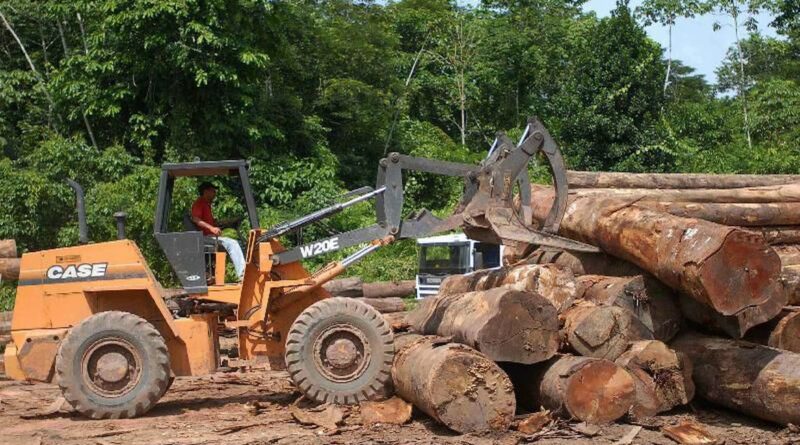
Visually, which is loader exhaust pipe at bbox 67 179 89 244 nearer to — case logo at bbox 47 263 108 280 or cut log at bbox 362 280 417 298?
case logo at bbox 47 263 108 280

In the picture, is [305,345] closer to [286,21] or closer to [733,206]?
[733,206]

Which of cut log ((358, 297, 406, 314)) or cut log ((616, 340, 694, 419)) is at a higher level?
cut log ((616, 340, 694, 419))

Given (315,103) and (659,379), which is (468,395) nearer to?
(659,379)

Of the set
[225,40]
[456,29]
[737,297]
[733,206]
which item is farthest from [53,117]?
[737,297]

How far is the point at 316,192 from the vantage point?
26234mm

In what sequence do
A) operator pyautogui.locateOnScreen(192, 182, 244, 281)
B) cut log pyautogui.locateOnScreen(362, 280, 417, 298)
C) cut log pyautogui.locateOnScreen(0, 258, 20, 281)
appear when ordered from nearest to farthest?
1. operator pyautogui.locateOnScreen(192, 182, 244, 281)
2. cut log pyautogui.locateOnScreen(0, 258, 20, 281)
3. cut log pyautogui.locateOnScreen(362, 280, 417, 298)

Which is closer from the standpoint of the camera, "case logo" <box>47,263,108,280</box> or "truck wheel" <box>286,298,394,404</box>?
"truck wheel" <box>286,298,394,404</box>

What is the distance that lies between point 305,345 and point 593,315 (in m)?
2.84

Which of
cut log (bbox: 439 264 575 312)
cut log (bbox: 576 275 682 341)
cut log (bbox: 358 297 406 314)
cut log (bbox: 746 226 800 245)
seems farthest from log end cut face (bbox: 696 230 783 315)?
cut log (bbox: 358 297 406 314)

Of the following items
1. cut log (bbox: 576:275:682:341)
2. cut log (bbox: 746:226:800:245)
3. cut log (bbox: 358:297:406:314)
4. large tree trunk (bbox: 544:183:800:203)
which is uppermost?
large tree trunk (bbox: 544:183:800:203)

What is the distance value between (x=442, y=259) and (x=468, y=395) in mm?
13154

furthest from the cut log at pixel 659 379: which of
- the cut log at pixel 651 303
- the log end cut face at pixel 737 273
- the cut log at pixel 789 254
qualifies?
the cut log at pixel 789 254

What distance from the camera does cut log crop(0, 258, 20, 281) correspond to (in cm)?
1592

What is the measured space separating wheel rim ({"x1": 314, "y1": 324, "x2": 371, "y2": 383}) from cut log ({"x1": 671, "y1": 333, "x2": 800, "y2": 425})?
10.0ft
